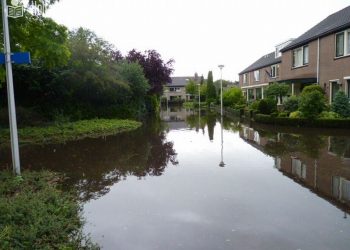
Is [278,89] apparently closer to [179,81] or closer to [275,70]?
[275,70]

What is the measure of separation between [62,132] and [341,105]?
50.7ft

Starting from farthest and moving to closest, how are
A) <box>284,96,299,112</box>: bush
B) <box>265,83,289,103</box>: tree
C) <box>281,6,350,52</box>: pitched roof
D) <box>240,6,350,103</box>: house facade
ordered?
<box>265,83,289,103</box>: tree < <box>284,96,299,112</box>: bush < <box>281,6,350,52</box>: pitched roof < <box>240,6,350,103</box>: house facade

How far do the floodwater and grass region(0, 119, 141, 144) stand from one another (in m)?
1.66

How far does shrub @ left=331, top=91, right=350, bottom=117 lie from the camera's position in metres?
18.9

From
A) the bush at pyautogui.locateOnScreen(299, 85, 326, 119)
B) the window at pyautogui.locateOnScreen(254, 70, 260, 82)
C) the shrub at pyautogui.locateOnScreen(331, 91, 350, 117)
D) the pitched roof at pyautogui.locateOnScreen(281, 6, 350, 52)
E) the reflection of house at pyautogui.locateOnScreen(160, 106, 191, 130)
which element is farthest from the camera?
the window at pyautogui.locateOnScreen(254, 70, 260, 82)

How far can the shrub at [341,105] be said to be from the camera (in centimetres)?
1894

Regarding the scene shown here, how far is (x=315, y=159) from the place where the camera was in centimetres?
1023

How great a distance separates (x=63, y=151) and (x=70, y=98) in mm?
10441

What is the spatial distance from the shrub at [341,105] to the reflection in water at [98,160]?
34.6 feet

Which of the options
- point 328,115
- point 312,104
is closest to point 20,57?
point 312,104

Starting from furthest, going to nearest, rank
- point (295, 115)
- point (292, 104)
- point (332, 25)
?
point (332, 25) < point (292, 104) < point (295, 115)

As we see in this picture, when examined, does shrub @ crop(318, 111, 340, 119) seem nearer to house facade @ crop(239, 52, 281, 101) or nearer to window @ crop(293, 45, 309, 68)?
window @ crop(293, 45, 309, 68)

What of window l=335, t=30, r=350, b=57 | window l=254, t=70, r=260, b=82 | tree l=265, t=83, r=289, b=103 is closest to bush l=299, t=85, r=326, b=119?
window l=335, t=30, r=350, b=57

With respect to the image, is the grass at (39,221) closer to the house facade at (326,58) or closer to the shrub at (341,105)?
the shrub at (341,105)
